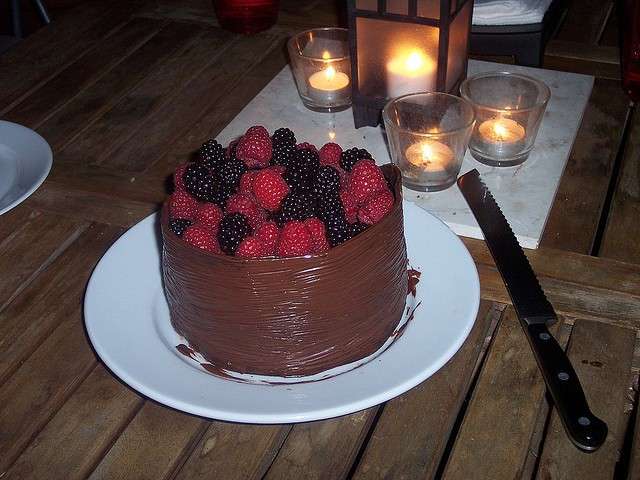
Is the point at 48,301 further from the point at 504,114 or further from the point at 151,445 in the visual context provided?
the point at 504,114

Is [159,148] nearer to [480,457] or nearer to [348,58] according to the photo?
[348,58]

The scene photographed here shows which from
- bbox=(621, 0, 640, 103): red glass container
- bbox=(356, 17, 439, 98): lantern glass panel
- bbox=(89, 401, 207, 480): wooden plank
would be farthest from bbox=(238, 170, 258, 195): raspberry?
bbox=(621, 0, 640, 103): red glass container

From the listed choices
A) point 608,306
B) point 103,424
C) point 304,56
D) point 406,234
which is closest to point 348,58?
point 304,56

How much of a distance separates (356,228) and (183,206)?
171 millimetres

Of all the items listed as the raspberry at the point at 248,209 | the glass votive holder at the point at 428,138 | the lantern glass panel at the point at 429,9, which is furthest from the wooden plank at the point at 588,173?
the raspberry at the point at 248,209

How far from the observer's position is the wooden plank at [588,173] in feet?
3.06

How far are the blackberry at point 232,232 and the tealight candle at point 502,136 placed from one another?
0.50m

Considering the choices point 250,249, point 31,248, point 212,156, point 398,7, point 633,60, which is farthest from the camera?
point 633,60

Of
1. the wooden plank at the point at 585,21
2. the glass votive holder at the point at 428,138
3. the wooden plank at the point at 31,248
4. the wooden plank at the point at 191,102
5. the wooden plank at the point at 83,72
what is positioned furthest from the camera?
the wooden plank at the point at 585,21

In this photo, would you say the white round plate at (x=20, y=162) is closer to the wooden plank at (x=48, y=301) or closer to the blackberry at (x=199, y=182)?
the wooden plank at (x=48, y=301)

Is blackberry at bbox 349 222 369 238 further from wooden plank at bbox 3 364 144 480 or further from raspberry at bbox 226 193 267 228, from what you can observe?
wooden plank at bbox 3 364 144 480

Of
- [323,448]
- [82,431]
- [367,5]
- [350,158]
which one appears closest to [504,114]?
[367,5]

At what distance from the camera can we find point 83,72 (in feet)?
4.47

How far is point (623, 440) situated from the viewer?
2.28 feet
